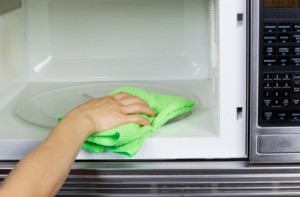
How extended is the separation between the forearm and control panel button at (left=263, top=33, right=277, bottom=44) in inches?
13.6

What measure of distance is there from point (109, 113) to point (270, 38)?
1.05 feet

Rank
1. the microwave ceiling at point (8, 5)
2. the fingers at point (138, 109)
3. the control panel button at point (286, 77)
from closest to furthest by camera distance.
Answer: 1. the control panel button at point (286, 77)
2. the fingers at point (138, 109)
3. the microwave ceiling at point (8, 5)

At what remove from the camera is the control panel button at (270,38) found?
0.90 meters

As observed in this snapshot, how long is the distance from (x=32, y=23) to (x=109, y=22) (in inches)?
8.1

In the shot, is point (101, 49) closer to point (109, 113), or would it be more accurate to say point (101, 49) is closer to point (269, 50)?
point (109, 113)

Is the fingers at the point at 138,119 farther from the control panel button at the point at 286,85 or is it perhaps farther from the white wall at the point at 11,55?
the white wall at the point at 11,55

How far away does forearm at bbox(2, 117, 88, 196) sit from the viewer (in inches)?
31.7

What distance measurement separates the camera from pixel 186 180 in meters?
0.95

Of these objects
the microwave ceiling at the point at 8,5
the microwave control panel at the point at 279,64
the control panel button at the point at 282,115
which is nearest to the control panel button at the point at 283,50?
the microwave control panel at the point at 279,64

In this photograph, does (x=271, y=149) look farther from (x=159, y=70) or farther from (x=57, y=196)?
(x=159, y=70)

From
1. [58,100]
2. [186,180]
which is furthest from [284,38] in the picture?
[58,100]

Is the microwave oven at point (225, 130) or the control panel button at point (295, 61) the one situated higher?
the control panel button at point (295, 61)

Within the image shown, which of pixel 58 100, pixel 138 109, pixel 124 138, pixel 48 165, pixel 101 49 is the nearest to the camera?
pixel 48 165

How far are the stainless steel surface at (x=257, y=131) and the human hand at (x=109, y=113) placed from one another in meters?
0.21
